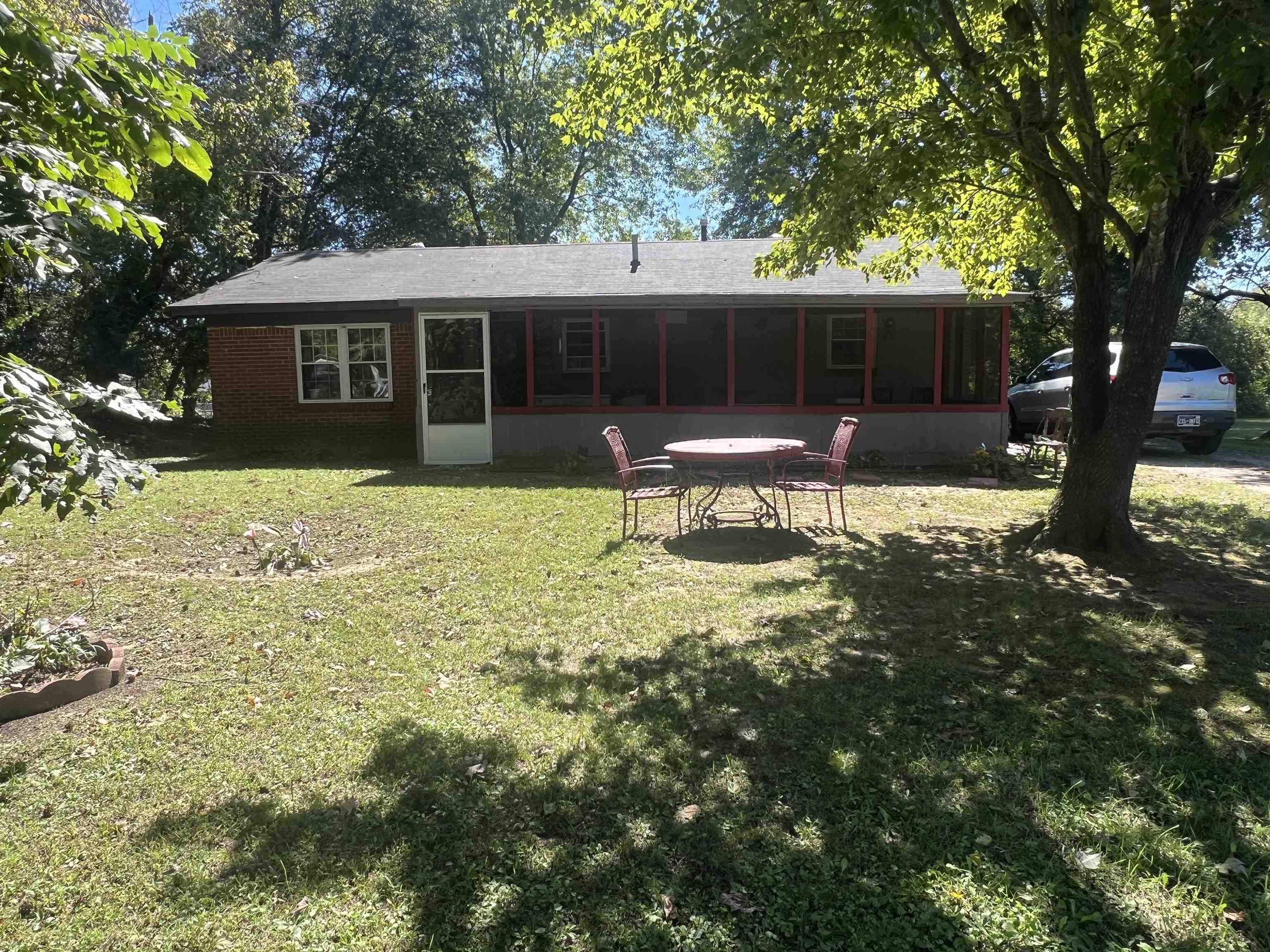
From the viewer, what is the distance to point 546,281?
14.1 m

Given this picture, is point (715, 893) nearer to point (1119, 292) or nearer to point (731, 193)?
point (1119, 292)

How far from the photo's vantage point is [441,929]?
8.08 feet

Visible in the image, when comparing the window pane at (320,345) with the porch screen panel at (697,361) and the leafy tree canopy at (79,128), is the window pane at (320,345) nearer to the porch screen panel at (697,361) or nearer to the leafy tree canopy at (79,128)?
the porch screen panel at (697,361)

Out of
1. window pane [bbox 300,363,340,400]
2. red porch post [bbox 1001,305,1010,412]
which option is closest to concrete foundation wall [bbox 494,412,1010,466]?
red porch post [bbox 1001,305,1010,412]

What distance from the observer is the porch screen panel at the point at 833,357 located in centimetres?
1652

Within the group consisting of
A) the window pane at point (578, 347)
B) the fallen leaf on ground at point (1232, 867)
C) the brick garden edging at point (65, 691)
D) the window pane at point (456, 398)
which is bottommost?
the fallen leaf on ground at point (1232, 867)

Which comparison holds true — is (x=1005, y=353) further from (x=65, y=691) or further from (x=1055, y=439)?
(x=65, y=691)

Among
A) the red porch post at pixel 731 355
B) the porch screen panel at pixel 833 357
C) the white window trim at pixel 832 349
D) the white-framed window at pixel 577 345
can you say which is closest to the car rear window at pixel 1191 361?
the porch screen panel at pixel 833 357

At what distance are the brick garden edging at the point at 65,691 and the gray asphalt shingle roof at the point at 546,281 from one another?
9.23 metres

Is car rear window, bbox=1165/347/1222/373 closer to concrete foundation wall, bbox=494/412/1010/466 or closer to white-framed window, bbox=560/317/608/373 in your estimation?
concrete foundation wall, bbox=494/412/1010/466

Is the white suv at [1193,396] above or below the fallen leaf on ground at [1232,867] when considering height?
above

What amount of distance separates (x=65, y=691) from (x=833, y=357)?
14919mm

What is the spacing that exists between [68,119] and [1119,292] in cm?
2605

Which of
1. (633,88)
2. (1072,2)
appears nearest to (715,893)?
(1072,2)
